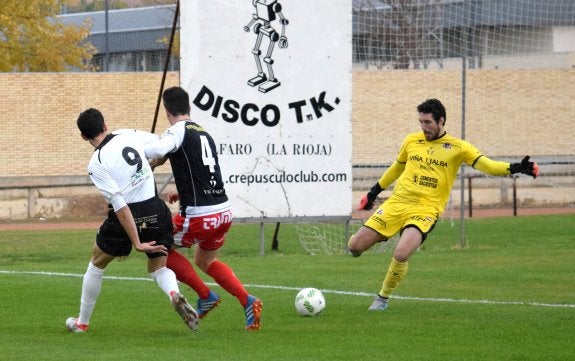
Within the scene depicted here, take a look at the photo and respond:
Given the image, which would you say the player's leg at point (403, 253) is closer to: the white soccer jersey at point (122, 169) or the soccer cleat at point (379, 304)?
the soccer cleat at point (379, 304)

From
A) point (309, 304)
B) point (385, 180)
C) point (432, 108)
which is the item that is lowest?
point (309, 304)

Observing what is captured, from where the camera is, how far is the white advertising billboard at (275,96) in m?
17.0

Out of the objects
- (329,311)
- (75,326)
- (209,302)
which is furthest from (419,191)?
(75,326)

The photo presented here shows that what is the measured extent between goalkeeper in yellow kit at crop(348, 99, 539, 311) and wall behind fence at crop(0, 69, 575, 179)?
23192 mm

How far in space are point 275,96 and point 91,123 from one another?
27.0 feet

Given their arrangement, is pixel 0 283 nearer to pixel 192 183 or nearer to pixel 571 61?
pixel 192 183

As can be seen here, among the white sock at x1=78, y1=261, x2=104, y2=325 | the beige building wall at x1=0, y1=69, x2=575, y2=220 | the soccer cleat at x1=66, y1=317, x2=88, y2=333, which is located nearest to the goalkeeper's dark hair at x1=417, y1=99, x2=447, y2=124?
the white sock at x1=78, y1=261, x2=104, y2=325

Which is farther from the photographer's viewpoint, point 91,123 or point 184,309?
point 91,123

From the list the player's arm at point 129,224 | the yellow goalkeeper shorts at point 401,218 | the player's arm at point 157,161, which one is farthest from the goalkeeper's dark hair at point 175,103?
the yellow goalkeeper shorts at point 401,218

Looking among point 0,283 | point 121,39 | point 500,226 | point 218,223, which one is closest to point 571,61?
point 500,226

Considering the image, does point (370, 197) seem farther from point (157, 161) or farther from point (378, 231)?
point (157, 161)

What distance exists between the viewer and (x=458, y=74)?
117 ft

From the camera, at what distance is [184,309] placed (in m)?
9.00

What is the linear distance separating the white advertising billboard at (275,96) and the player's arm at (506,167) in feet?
20.9
